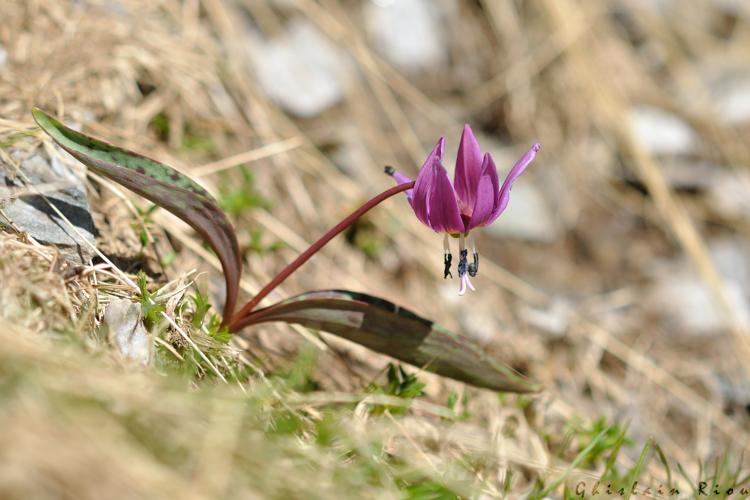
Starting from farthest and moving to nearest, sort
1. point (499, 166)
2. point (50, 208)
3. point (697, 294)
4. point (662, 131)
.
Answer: point (662, 131) < point (499, 166) < point (697, 294) < point (50, 208)

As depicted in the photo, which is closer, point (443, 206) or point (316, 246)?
point (443, 206)

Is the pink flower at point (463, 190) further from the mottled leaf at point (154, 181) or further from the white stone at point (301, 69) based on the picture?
the white stone at point (301, 69)

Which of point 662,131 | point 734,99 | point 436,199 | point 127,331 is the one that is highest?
point 734,99

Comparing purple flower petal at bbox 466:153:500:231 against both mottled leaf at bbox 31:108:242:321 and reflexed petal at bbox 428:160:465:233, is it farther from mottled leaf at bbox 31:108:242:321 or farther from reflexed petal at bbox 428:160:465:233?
mottled leaf at bbox 31:108:242:321

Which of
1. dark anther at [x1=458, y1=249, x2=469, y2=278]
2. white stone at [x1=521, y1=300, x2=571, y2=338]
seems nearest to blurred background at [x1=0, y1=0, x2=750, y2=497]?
white stone at [x1=521, y1=300, x2=571, y2=338]

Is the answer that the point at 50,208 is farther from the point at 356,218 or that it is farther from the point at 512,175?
the point at 512,175

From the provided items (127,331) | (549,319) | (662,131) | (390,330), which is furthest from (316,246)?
(662,131)
